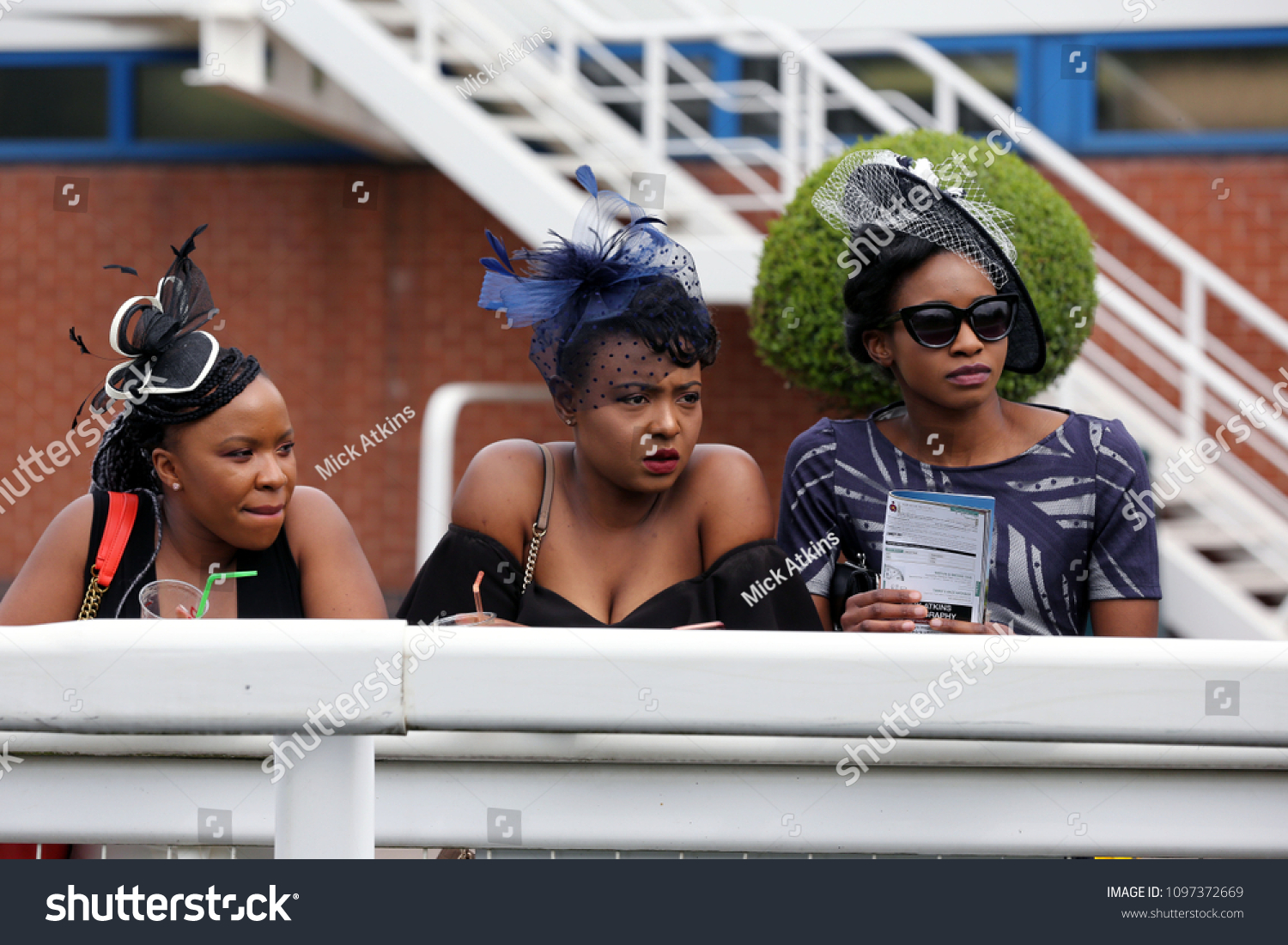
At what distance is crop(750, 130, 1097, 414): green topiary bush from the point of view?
10.7ft

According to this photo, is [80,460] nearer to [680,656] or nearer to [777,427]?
[680,656]

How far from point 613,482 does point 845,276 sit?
4.85 ft

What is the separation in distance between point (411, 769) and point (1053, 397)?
167 inches

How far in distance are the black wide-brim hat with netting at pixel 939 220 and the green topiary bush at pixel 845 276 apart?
3.28 feet

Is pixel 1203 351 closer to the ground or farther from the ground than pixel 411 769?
farther from the ground

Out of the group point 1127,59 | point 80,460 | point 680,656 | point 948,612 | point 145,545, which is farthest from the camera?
point 1127,59

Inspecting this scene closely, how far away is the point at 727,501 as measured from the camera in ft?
6.30

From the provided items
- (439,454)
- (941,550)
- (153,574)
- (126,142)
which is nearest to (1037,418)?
(941,550)

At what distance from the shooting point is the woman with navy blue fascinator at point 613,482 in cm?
181

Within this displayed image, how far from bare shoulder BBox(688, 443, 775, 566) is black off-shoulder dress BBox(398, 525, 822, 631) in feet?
0.06

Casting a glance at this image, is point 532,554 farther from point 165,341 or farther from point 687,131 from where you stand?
point 687,131

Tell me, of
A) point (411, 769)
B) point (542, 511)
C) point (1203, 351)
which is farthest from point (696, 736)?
point (1203, 351)

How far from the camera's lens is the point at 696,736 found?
882 mm

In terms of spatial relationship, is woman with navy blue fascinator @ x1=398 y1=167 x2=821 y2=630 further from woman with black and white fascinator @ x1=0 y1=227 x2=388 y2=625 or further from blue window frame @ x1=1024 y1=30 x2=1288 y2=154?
blue window frame @ x1=1024 y1=30 x2=1288 y2=154
